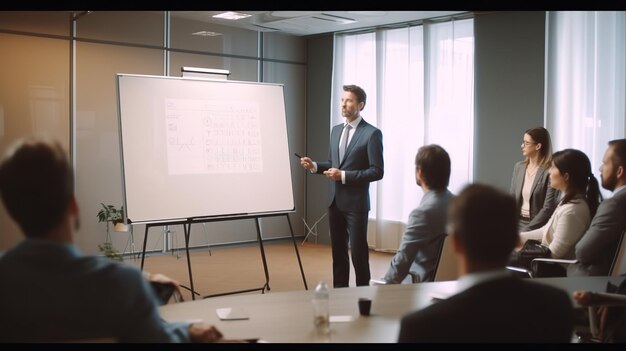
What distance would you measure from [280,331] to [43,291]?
837 millimetres

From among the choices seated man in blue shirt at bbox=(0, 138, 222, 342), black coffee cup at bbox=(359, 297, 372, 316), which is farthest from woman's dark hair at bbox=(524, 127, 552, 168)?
seated man in blue shirt at bbox=(0, 138, 222, 342)

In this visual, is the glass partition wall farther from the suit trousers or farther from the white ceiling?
the suit trousers

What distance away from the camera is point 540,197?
5.21m

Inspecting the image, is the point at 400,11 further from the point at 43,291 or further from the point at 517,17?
the point at 43,291

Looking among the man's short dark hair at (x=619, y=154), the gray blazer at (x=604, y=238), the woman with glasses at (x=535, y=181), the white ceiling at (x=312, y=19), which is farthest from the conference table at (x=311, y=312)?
the white ceiling at (x=312, y=19)

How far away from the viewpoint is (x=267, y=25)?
813 centimetres

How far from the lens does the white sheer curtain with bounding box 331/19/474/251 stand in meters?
7.26

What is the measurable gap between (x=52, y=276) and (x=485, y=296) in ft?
3.44

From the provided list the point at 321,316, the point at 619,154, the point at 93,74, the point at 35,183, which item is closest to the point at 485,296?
the point at 321,316

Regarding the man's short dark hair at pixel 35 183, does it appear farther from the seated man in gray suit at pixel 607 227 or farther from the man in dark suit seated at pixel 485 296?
the seated man in gray suit at pixel 607 227

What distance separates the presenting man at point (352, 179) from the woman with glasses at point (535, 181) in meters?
1.18

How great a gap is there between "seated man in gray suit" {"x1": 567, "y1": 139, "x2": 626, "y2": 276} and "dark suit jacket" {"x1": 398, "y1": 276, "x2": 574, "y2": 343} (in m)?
2.03

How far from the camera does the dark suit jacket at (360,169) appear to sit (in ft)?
17.1
